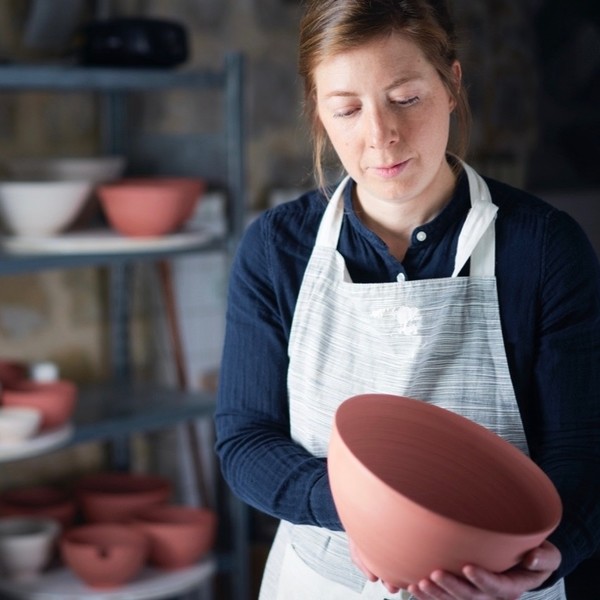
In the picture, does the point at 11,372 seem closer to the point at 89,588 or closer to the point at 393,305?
the point at 89,588

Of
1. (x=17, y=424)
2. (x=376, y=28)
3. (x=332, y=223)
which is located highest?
(x=376, y=28)

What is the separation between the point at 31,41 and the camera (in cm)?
267

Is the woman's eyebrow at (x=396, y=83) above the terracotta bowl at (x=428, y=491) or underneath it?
above

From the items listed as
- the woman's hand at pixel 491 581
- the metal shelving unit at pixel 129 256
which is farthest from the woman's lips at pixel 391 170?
the metal shelving unit at pixel 129 256

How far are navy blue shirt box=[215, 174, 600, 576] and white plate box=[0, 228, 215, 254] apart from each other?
994 millimetres

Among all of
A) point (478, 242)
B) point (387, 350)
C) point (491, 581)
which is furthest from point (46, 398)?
point (491, 581)

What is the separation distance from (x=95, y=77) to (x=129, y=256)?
0.39 meters

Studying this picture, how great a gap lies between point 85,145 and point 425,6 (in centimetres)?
171

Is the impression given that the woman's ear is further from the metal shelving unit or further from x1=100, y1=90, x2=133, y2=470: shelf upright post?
x1=100, y1=90, x2=133, y2=470: shelf upright post

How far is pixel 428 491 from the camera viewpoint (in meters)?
1.39

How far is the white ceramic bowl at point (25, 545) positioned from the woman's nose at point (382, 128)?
1.51 metres

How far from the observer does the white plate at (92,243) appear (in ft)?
7.93

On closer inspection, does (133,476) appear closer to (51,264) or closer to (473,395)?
(51,264)

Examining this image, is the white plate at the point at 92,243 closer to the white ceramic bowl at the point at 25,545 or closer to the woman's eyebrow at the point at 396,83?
the white ceramic bowl at the point at 25,545
